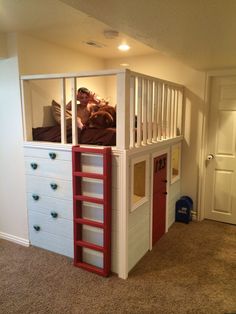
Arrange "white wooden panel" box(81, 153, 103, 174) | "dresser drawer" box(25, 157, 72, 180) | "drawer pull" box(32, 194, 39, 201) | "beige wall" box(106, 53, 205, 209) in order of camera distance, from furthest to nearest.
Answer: "beige wall" box(106, 53, 205, 209) < "drawer pull" box(32, 194, 39, 201) < "dresser drawer" box(25, 157, 72, 180) < "white wooden panel" box(81, 153, 103, 174)

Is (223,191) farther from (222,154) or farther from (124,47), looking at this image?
(124,47)

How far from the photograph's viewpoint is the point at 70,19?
241 centimetres

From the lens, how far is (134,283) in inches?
95.9

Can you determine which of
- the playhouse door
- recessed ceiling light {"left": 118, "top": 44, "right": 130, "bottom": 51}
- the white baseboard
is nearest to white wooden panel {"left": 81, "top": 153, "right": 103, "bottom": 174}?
the playhouse door

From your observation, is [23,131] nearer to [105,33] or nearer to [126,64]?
[105,33]

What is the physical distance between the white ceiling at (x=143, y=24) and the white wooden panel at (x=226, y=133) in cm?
65

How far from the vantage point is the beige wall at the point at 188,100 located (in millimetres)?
3648

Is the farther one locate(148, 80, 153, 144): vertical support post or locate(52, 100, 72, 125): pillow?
locate(52, 100, 72, 125): pillow

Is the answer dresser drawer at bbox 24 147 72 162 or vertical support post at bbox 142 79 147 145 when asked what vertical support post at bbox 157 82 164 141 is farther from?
dresser drawer at bbox 24 147 72 162

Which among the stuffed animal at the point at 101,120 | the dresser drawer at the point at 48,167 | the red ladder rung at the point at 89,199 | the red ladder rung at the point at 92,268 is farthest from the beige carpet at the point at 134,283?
the stuffed animal at the point at 101,120

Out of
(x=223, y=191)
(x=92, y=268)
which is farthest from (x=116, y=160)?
(x=223, y=191)

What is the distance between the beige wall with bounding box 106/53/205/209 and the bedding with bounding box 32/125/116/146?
154 cm

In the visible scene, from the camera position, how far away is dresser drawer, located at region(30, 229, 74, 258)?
285 centimetres

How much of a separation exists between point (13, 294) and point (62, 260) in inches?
24.3
